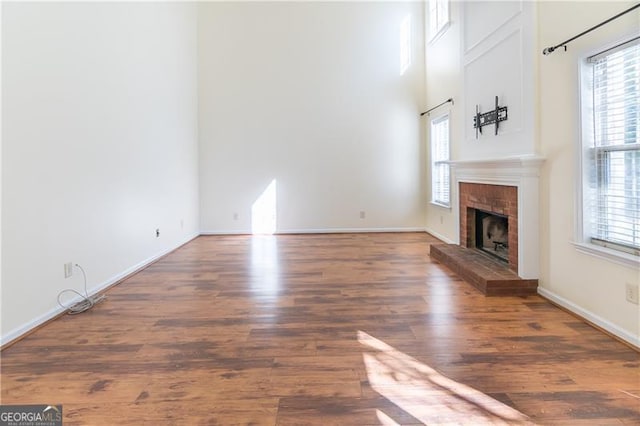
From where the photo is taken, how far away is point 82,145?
318 centimetres

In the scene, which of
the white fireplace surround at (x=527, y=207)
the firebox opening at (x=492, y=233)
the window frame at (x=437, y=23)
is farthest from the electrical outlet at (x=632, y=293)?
the window frame at (x=437, y=23)

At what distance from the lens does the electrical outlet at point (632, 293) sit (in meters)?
2.25

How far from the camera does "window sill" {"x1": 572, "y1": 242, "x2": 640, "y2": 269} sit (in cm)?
226

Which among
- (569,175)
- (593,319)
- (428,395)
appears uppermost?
(569,175)

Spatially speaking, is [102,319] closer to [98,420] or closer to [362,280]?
[98,420]

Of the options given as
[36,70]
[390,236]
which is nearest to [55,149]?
[36,70]

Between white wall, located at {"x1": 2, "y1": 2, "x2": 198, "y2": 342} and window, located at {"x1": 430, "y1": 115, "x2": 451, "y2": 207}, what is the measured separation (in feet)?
13.8

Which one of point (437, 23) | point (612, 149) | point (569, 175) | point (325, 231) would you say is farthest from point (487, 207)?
point (437, 23)

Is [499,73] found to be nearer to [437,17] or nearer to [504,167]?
[504,167]

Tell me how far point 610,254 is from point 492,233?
2.17 meters

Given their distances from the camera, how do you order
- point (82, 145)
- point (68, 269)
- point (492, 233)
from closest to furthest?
point (68, 269)
point (82, 145)
point (492, 233)

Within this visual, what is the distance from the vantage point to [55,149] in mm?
2812

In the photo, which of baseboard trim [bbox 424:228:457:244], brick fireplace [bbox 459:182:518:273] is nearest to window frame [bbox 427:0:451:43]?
brick fireplace [bbox 459:182:518:273]

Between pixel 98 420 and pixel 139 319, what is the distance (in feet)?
4.08
